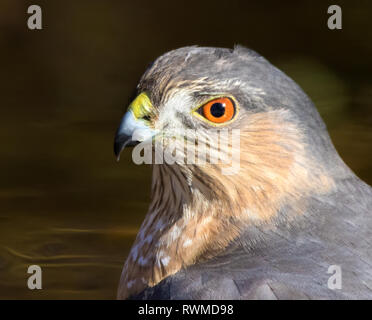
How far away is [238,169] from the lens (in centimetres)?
235

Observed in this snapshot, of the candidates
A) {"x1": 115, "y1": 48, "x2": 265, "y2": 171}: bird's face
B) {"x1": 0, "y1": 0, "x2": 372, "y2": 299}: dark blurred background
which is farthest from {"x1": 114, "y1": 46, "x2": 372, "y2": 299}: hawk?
{"x1": 0, "y1": 0, "x2": 372, "y2": 299}: dark blurred background

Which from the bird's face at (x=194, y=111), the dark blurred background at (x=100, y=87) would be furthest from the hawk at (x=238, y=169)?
the dark blurred background at (x=100, y=87)

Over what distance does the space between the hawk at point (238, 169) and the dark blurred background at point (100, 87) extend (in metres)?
1.61

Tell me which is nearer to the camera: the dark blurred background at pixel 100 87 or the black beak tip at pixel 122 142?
the black beak tip at pixel 122 142

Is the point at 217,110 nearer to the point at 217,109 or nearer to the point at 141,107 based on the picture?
the point at 217,109

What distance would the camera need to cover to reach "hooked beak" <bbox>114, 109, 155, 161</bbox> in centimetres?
229

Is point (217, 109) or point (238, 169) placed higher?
point (217, 109)

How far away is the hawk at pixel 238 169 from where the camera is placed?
227 centimetres

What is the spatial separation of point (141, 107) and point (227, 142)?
24 cm

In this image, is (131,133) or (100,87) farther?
(100,87)

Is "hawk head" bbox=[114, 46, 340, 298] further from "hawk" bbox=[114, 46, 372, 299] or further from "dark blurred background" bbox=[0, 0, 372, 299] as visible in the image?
"dark blurred background" bbox=[0, 0, 372, 299]

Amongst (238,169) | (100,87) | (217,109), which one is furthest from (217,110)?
(100,87)

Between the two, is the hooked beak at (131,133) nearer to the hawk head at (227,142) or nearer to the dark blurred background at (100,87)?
the hawk head at (227,142)

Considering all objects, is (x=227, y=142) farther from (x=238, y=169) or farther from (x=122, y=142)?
(x=122, y=142)
